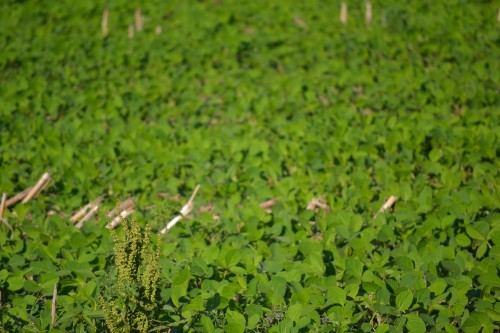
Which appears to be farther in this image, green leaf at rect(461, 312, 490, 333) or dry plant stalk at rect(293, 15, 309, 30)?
dry plant stalk at rect(293, 15, 309, 30)

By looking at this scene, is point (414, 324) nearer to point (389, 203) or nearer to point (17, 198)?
point (389, 203)

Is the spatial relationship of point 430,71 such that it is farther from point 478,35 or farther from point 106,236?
point 106,236

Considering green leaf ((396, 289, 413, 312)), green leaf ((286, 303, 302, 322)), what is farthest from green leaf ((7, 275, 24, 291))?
green leaf ((396, 289, 413, 312))

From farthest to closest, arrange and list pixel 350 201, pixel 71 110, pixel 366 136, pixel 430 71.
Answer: pixel 430 71 → pixel 71 110 → pixel 366 136 → pixel 350 201

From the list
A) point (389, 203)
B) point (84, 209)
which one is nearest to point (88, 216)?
point (84, 209)

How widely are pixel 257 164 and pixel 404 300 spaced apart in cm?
172

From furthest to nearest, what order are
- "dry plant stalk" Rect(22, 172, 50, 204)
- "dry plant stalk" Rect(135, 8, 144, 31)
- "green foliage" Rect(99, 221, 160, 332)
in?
"dry plant stalk" Rect(135, 8, 144, 31) → "dry plant stalk" Rect(22, 172, 50, 204) → "green foliage" Rect(99, 221, 160, 332)

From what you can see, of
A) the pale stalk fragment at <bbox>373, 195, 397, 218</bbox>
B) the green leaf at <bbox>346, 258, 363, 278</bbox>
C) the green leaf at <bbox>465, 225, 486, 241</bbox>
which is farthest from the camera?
the pale stalk fragment at <bbox>373, 195, 397, 218</bbox>

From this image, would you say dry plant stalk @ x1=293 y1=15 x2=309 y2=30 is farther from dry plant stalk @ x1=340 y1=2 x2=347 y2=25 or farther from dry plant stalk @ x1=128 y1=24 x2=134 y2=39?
dry plant stalk @ x1=128 y1=24 x2=134 y2=39

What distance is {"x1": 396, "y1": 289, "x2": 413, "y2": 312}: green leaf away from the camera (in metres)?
2.42

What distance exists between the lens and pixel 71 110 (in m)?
4.87

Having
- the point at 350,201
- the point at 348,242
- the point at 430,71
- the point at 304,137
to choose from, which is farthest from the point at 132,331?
the point at 430,71

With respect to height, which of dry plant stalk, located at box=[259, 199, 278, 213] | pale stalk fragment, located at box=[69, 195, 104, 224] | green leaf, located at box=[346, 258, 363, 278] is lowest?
dry plant stalk, located at box=[259, 199, 278, 213]

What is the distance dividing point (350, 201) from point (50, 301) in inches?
71.7
